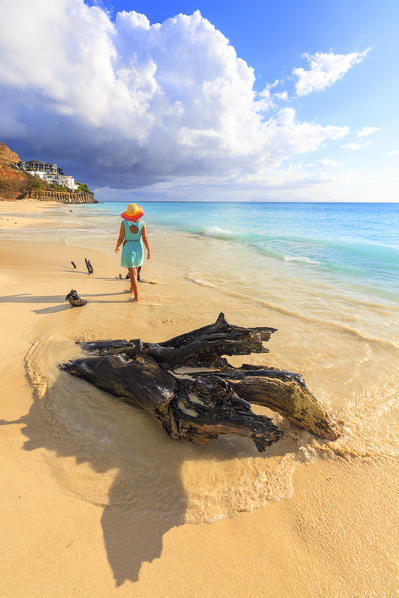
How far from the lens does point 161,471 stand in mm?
2346

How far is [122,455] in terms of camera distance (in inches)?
96.7

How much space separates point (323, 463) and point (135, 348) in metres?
2.40

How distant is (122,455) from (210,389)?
109 cm

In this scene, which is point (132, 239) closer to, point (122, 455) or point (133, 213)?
point (133, 213)

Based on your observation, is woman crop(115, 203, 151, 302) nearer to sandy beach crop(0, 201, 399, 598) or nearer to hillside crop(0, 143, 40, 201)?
sandy beach crop(0, 201, 399, 598)

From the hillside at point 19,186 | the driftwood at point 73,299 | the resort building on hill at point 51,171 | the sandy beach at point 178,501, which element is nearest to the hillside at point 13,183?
the hillside at point 19,186

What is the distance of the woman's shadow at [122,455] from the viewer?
1870 millimetres

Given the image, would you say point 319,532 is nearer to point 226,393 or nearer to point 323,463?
point 323,463

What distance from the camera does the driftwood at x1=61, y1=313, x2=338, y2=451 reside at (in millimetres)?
2418

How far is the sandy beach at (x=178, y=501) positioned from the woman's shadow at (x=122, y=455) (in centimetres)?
1

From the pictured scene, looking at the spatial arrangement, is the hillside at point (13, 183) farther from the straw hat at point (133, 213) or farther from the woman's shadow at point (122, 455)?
the woman's shadow at point (122, 455)

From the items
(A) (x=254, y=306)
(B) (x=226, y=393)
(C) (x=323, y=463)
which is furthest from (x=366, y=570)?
(A) (x=254, y=306)

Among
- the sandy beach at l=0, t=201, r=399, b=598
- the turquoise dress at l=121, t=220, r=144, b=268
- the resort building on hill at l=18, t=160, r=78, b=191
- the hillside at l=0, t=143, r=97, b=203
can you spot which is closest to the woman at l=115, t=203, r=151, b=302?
the turquoise dress at l=121, t=220, r=144, b=268

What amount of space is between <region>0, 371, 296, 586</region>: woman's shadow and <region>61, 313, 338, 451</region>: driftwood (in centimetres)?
18
